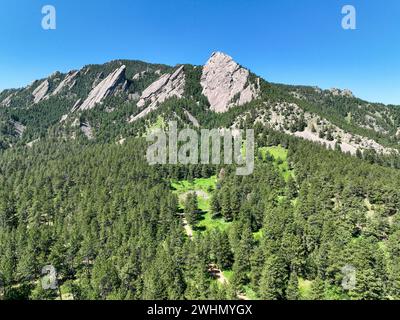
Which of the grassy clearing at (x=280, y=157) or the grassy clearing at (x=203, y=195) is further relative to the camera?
the grassy clearing at (x=280, y=157)

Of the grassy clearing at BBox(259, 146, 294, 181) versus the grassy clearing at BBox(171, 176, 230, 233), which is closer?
the grassy clearing at BBox(171, 176, 230, 233)

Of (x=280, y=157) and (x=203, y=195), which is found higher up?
(x=280, y=157)

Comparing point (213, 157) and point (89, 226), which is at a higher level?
point (213, 157)

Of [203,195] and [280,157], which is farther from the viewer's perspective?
[280,157]

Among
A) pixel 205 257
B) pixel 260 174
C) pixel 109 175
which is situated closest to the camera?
pixel 205 257

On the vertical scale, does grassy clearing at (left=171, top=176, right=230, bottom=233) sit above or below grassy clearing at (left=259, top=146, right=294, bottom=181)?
below

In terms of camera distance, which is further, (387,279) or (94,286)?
(94,286)

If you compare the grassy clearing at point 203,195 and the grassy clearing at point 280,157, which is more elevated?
A: the grassy clearing at point 280,157
